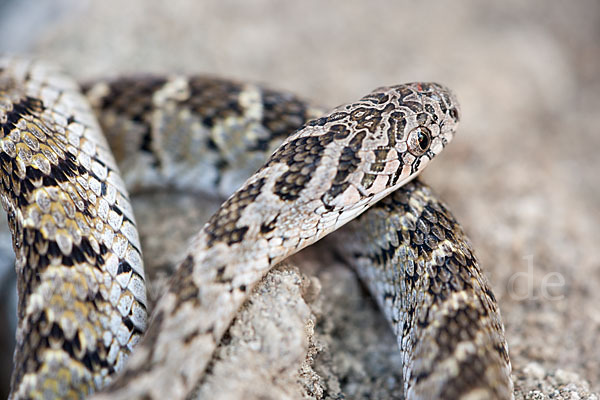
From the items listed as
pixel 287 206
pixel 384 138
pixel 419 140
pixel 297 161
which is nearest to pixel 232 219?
pixel 287 206

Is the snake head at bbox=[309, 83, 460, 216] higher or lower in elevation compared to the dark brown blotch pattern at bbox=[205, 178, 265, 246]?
higher

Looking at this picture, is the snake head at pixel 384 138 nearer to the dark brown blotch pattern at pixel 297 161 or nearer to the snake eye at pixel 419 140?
the snake eye at pixel 419 140

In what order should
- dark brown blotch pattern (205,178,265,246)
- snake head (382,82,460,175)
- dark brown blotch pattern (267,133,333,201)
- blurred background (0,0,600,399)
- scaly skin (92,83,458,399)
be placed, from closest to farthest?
1. scaly skin (92,83,458,399)
2. dark brown blotch pattern (205,178,265,246)
3. dark brown blotch pattern (267,133,333,201)
4. snake head (382,82,460,175)
5. blurred background (0,0,600,399)

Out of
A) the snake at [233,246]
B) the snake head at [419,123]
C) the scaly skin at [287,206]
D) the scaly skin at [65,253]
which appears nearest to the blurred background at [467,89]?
the snake at [233,246]

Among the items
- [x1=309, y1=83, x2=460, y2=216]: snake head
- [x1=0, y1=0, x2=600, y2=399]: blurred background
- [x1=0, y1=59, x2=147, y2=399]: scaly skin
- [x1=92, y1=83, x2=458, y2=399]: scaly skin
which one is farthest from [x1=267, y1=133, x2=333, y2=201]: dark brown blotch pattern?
[x1=0, y1=59, x2=147, y2=399]: scaly skin

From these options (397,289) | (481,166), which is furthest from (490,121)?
(397,289)

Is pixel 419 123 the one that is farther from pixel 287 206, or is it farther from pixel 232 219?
pixel 232 219

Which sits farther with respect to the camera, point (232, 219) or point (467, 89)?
point (467, 89)

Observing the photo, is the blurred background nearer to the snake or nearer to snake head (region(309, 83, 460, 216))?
the snake

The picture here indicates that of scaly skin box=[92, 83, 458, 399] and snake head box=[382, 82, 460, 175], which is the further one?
snake head box=[382, 82, 460, 175]
